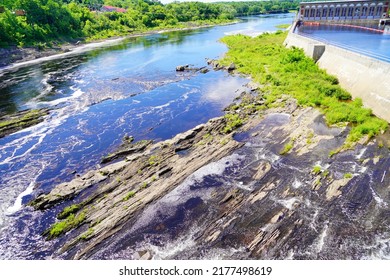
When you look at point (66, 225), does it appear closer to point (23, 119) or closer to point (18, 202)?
point (18, 202)

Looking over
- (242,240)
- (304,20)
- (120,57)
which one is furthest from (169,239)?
(304,20)

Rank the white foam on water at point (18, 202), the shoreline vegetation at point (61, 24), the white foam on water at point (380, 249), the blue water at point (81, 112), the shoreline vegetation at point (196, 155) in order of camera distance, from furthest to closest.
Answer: the shoreline vegetation at point (61, 24), the blue water at point (81, 112), the white foam on water at point (18, 202), the shoreline vegetation at point (196, 155), the white foam on water at point (380, 249)

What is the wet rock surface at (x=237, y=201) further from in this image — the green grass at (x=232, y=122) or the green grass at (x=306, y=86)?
the green grass at (x=232, y=122)

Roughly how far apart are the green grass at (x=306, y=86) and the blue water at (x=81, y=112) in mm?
4904

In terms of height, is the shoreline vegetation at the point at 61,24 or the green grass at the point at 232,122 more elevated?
the shoreline vegetation at the point at 61,24

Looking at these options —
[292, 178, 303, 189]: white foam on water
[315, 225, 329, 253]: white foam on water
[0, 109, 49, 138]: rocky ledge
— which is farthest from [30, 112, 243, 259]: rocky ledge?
[0, 109, 49, 138]: rocky ledge

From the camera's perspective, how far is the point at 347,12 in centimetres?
8275

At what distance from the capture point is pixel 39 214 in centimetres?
1891

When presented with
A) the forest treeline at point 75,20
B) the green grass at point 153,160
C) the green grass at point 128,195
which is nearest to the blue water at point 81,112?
the green grass at point 153,160

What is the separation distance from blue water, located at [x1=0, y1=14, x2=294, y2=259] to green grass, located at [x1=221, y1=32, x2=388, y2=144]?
4.90 m

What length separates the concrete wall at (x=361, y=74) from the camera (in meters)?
28.1

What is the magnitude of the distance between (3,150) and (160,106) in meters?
17.9

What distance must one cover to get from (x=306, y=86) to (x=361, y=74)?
20.6 feet
